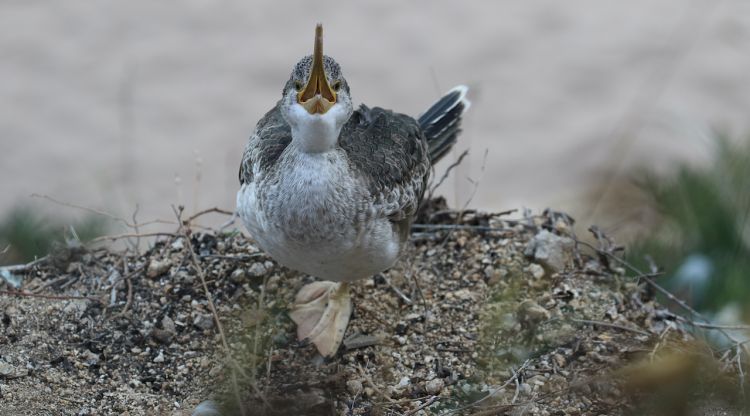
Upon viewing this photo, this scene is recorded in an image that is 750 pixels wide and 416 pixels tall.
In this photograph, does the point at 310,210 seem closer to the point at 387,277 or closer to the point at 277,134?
the point at 277,134

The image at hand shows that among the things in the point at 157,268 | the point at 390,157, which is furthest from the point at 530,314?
the point at 157,268

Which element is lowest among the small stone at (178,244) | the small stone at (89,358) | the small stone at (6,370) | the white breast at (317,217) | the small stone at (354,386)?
the small stone at (354,386)

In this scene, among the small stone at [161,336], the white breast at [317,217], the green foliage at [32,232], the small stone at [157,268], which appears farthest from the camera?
the green foliage at [32,232]

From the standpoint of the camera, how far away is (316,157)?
3381mm

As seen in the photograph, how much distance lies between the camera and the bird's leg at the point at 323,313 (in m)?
3.77

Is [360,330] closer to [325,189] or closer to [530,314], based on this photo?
[530,314]

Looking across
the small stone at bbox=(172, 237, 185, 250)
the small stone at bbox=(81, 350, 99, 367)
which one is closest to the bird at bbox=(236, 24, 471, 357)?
the small stone at bbox=(172, 237, 185, 250)

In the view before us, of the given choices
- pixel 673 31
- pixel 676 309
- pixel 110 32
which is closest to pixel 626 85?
pixel 673 31

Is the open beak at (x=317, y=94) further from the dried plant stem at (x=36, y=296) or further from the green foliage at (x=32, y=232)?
the green foliage at (x=32, y=232)

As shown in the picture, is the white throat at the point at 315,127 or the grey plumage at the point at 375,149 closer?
the white throat at the point at 315,127

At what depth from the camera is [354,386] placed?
354cm

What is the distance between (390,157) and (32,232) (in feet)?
5.99

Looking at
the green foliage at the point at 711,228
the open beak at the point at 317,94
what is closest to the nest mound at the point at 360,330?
the green foliage at the point at 711,228

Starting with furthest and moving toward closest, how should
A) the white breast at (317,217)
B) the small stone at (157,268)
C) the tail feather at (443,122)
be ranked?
the tail feather at (443,122)
the small stone at (157,268)
the white breast at (317,217)
